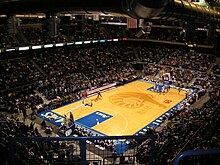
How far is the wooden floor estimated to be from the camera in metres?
23.8

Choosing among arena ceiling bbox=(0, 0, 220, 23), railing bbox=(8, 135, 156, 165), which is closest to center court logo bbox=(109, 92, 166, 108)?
railing bbox=(8, 135, 156, 165)

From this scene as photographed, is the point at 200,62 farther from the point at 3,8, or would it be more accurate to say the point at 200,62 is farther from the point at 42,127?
the point at 3,8

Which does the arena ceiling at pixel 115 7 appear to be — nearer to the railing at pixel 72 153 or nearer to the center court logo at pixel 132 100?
the railing at pixel 72 153

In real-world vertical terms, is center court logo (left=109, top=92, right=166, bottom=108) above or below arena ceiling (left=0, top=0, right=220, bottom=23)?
below

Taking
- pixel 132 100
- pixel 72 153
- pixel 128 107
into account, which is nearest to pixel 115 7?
pixel 72 153

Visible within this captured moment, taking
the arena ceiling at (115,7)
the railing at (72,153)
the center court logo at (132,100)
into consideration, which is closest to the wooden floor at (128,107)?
the center court logo at (132,100)

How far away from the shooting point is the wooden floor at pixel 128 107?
78.2 ft

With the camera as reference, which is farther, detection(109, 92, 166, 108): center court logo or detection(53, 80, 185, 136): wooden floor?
detection(109, 92, 166, 108): center court logo

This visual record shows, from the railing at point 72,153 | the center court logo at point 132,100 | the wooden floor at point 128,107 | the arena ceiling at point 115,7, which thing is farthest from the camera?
the center court logo at point 132,100

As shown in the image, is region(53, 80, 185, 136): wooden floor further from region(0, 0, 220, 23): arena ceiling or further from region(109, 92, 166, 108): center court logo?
region(0, 0, 220, 23): arena ceiling

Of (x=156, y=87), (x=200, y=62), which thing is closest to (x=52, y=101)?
(x=156, y=87)

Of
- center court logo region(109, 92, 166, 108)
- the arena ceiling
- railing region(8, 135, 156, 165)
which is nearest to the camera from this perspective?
railing region(8, 135, 156, 165)

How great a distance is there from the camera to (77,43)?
4562 centimetres

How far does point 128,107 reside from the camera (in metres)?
29.0
